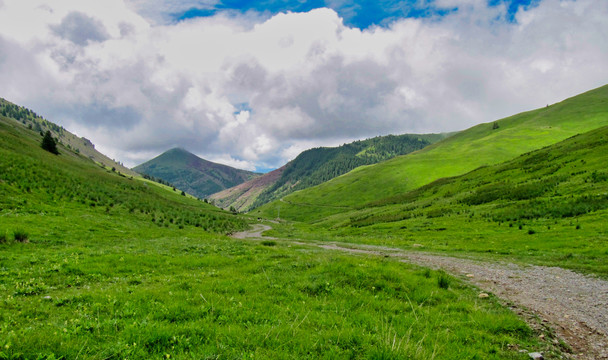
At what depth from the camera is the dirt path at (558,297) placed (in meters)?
7.98

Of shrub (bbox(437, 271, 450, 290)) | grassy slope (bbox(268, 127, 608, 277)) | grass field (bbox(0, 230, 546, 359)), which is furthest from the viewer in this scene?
grassy slope (bbox(268, 127, 608, 277))

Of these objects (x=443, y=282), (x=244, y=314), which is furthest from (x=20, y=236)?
(x=443, y=282)

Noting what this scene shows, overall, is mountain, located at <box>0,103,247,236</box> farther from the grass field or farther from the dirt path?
the dirt path

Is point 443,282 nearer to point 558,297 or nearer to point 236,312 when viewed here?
point 558,297

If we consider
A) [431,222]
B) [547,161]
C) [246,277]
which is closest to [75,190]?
[246,277]

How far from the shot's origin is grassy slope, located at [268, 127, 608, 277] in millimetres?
23044

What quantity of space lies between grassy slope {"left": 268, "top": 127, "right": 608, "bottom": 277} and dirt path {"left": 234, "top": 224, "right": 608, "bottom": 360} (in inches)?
116

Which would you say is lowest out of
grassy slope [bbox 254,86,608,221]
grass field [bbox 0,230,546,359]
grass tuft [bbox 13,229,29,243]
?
grass tuft [bbox 13,229,29,243]

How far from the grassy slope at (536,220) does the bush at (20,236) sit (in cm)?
3634

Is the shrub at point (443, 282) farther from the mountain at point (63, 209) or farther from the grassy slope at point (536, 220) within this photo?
the mountain at point (63, 209)

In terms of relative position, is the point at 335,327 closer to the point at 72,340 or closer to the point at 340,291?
the point at 340,291

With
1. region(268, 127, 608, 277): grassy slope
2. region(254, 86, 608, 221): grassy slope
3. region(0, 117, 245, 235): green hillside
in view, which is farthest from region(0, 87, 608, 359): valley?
region(254, 86, 608, 221): grassy slope

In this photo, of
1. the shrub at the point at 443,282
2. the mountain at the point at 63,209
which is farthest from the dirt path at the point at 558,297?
the mountain at the point at 63,209

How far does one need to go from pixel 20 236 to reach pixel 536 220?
52.6m
